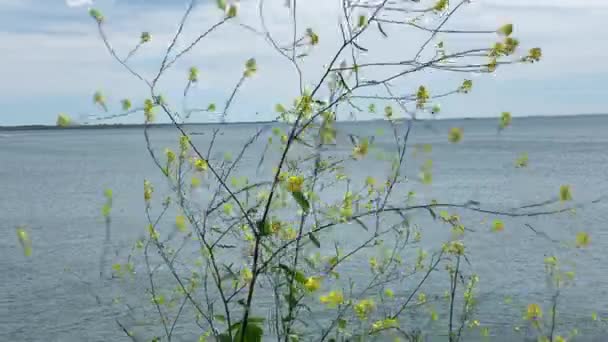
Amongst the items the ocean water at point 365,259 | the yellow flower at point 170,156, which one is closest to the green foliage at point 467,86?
the ocean water at point 365,259

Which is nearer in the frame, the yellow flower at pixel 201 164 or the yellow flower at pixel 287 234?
the yellow flower at pixel 201 164

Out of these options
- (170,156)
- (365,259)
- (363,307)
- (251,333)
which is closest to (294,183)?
(251,333)

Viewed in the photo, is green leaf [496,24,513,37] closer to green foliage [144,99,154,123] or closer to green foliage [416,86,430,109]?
green foliage [416,86,430,109]

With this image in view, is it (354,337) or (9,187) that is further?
(9,187)

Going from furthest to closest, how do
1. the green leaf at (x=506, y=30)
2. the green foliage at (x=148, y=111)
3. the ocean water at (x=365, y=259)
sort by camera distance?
the ocean water at (x=365, y=259) → the green foliage at (x=148, y=111) → the green leaf at (x=506, y=30)

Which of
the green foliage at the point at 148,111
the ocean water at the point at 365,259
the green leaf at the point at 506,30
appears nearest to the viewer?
the green leaf at the point at 506,30

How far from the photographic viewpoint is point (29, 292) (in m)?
12.7

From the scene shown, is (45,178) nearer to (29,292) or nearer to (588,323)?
(29,292)

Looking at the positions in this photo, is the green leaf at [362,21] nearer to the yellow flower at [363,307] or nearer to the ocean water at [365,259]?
the ocean water at [365,259]

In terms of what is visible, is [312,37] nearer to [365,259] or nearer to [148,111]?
[148,111]

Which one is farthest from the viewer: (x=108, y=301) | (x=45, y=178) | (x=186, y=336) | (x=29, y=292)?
(x=45, y=178)

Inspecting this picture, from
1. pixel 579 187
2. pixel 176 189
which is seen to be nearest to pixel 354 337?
pixel 176 189

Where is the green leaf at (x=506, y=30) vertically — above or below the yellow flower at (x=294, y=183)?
above

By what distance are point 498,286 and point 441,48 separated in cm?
1001
